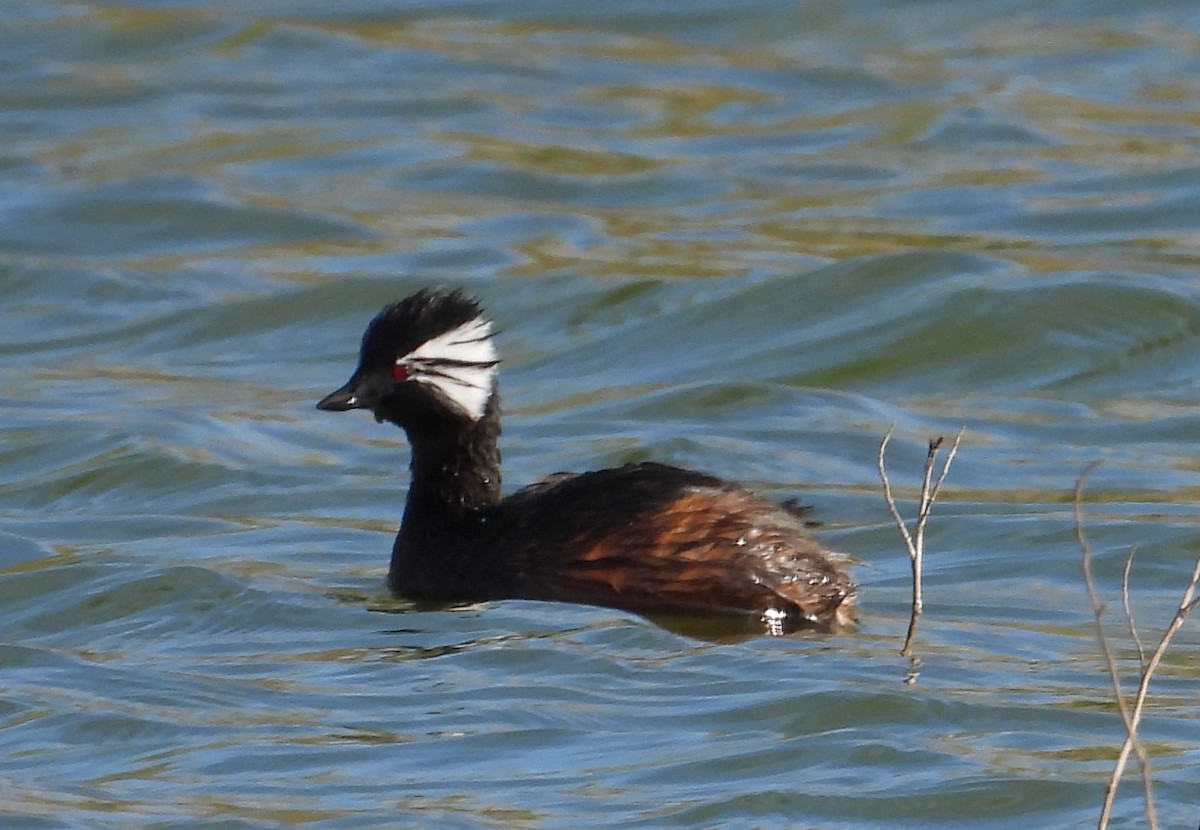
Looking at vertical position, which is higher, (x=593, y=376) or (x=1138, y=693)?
(x=1138, y=693)

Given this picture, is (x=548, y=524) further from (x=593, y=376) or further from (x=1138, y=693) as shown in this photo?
(x=593, y=376)

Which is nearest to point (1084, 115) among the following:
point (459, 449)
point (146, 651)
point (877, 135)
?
point (877, 135)

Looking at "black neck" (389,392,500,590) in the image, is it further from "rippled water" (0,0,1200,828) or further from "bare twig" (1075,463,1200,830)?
"bare twig" (1075,463,1200,830)

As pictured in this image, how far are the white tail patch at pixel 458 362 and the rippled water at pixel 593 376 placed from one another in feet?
2.46

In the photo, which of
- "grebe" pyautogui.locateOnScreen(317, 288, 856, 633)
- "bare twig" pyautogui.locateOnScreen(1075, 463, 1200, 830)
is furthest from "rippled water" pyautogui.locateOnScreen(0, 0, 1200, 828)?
"bare twig" pyautogui.locateOnScreen(1075, 463, 1200, 830)

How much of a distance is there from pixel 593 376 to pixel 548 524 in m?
4.58

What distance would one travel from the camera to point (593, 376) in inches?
532

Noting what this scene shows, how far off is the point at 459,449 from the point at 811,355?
169 inches

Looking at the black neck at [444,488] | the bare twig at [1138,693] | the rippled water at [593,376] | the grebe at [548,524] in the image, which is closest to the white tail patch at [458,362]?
the grebe at [548,524]

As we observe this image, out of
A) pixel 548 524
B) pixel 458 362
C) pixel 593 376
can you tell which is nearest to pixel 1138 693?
pixel 548 524

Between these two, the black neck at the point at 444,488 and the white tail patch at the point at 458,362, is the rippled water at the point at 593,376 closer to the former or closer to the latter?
the black neck at the point at 444,488

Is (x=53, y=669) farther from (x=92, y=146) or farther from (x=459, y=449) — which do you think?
(x=92, y=146)

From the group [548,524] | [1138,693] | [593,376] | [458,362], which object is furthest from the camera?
[593,376]

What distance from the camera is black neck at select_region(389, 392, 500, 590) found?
9.32 m
